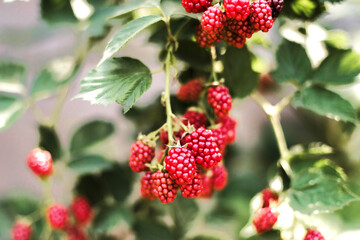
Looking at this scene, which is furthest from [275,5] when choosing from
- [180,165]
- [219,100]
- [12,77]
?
[12,77]

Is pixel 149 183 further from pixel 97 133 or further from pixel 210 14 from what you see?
pixel 97 133

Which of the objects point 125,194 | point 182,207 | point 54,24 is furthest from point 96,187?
point 54,24

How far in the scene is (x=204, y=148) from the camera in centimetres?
58

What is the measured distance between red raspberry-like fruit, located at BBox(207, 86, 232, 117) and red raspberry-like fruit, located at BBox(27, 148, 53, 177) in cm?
39

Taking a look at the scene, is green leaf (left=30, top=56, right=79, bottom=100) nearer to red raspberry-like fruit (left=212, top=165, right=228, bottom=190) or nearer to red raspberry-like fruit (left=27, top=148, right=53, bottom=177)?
red raspberry-like fruit (left=27, top=148, right=53, bottom=177)

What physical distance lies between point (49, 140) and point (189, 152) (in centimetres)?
48

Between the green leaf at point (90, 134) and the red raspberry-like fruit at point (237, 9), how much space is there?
559 millimetres

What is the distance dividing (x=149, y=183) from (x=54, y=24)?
546mm

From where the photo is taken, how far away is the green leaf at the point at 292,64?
0.83 metres

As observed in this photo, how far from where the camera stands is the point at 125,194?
1.00m

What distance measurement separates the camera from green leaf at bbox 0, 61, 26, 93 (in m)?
1.07

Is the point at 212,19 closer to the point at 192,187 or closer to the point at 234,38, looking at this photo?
the point at 234,38

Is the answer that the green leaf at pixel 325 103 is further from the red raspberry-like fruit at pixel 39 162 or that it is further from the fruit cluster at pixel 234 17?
the red raspberry-like fruit at pixel 39 162

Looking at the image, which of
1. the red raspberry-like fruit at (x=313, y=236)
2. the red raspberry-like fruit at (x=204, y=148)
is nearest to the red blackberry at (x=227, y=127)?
the red raspberry-like fruit at (x=204, y=148)
